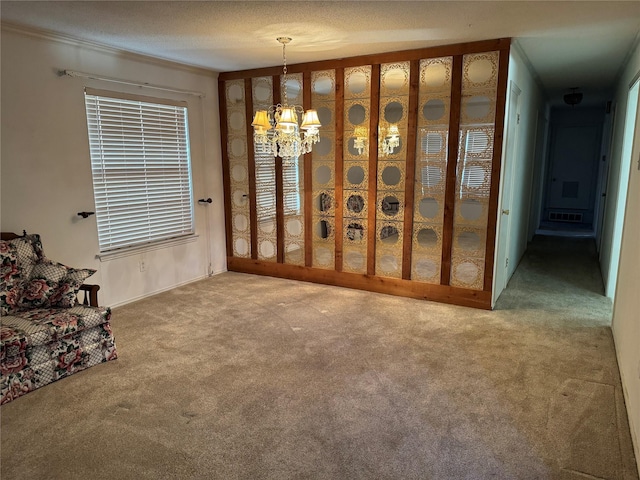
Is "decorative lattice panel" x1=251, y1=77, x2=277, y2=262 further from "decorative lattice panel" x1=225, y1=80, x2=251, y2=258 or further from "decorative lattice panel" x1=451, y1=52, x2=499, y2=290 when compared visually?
"decorative lattice panel" x1=451, y1=52, x2=499, y2=290

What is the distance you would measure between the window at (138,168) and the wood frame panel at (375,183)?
2.34ft

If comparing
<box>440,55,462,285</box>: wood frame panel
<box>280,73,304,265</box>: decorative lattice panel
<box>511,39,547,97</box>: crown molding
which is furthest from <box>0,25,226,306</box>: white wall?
<box>511,39,547,97</box>: crown molding

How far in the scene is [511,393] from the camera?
2.75 m

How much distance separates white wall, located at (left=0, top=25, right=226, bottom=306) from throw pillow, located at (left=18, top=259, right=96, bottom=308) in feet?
2.09

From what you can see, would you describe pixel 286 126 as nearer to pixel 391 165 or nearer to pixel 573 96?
pixel 391 165

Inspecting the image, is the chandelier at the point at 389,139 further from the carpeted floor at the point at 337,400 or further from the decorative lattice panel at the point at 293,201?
the carpeted floor at the point at 337,400

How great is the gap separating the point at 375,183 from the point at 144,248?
8.72ft

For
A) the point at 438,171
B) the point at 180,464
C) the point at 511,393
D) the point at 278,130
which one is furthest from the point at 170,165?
the point at 511,393

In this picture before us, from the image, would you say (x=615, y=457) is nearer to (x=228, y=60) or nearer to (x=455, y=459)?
(x=455, y=459)

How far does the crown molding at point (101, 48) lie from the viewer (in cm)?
346

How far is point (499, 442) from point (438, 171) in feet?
8.97

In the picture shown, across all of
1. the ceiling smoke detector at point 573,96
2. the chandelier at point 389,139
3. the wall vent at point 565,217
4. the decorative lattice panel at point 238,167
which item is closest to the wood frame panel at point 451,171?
the chandelier at point 389,139

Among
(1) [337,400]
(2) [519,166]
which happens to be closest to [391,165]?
(2) [519,166]

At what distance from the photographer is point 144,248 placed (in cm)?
471
